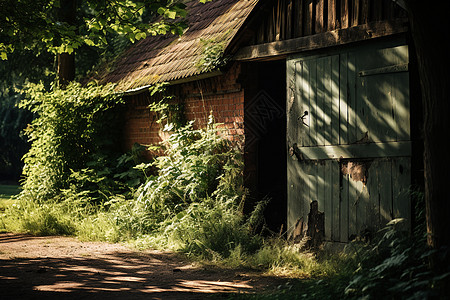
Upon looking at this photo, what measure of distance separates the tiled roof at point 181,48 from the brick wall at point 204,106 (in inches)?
15.5

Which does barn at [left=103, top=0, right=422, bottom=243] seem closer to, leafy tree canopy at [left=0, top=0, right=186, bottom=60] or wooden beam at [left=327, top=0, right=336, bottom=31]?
wooden beam at [left=327, top=0, right=336, bottom=31]

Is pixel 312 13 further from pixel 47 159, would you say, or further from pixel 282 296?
pixel 47 159

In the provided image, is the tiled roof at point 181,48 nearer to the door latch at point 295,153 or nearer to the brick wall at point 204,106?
the brick wall at point 204,106

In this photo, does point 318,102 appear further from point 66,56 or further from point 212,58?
point 66,56

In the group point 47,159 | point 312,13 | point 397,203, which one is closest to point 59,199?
point 47,159

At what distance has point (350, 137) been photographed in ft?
21.1

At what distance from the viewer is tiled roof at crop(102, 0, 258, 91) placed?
9291 millimetres

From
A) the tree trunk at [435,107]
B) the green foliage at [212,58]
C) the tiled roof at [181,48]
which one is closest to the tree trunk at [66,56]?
the tiled roof at [181,48]

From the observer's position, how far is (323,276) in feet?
18.9

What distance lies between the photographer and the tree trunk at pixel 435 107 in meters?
4.07

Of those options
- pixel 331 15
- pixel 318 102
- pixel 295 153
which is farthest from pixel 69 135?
pixel 331 15

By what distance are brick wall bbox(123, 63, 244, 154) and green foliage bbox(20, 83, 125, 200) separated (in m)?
0.67

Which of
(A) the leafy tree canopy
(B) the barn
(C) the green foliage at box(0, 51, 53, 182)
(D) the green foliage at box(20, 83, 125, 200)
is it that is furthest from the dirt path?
(C) the green foliage at box(0, 51, 53, 182)

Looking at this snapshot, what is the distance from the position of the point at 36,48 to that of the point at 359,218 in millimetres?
13200
